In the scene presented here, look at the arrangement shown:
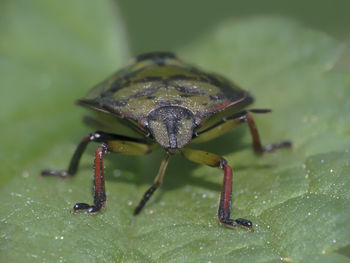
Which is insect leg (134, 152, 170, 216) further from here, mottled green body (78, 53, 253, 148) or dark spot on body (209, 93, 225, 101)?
dark spot on body (209, 93, 225, 101)

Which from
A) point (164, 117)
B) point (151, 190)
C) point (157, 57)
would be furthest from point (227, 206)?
point (157, 57)

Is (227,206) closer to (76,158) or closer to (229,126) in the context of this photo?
(229,126)

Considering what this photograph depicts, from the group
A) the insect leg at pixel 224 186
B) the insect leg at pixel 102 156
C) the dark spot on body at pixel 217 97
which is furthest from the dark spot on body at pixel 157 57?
the insect leg at pixel 224 186

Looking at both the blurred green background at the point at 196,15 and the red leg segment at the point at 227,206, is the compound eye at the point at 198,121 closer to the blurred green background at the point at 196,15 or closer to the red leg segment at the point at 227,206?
the red leg segment at the point at 227,206

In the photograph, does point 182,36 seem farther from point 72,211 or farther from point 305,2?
point 72,211

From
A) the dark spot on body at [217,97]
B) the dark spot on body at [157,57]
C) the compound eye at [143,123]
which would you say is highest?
the dark spot on body at [157,57]
